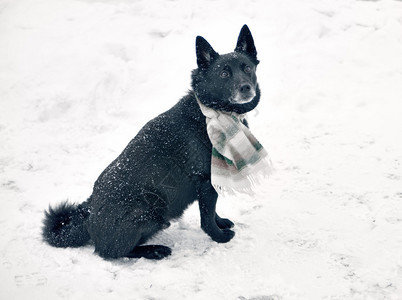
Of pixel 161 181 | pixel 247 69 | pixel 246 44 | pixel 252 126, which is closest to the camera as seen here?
pixel 161 181

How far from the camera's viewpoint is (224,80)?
3076mm

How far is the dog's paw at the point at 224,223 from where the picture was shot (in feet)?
11.0

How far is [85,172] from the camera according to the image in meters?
4.30

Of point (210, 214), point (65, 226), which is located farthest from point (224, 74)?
point (65, 226)

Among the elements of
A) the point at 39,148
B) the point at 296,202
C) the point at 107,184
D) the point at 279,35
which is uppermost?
the point at 279,35

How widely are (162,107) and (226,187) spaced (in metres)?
2.88

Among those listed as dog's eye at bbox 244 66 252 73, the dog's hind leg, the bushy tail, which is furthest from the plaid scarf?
the bushy tail

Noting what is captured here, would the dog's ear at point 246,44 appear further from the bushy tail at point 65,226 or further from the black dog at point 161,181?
the bushy tail at point 65,226

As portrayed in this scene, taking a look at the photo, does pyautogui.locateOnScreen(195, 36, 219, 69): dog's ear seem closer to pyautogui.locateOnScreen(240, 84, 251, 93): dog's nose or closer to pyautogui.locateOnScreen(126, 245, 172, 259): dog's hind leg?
pyautogui.locateOnScreen(240, 84, 251, 93): dog's nose

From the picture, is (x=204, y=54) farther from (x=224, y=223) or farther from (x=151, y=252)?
(x=151, y=252)

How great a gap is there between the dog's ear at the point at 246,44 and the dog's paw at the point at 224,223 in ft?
4.85

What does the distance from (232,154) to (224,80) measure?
61 cm

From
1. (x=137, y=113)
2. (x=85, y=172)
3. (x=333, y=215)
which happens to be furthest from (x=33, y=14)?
(x=333, y=215)

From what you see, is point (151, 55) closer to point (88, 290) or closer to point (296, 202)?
point (296, 202)
